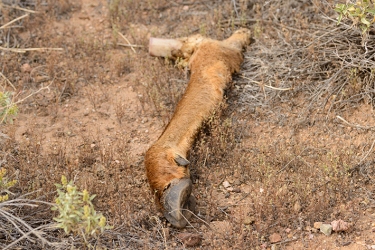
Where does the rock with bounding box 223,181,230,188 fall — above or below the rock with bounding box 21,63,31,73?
above

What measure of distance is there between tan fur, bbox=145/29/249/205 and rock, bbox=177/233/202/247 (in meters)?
0.33

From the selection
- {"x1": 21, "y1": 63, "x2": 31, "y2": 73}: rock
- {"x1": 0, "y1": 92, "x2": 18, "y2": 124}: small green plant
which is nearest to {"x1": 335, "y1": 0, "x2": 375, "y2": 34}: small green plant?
{"x1": 0, "y1": 92, "x2": 18, "y2": 124}: small green plant

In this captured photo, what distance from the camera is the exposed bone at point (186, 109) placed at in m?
4.15

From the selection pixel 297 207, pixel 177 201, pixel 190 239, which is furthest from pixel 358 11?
pixel 190 239

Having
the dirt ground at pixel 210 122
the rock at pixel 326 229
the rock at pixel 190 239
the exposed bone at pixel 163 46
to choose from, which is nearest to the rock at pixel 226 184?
the dirt ground at pixel 210 122

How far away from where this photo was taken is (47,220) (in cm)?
411

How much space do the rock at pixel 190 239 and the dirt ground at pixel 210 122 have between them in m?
0.02

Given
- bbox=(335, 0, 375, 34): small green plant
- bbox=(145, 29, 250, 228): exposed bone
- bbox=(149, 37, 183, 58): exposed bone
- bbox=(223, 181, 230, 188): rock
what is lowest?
bbox=(223, 181, 230, 188): rock

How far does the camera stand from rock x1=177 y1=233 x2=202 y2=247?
408 centimetres

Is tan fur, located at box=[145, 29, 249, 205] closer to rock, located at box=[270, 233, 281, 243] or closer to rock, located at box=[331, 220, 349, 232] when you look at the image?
rock, located at box=[270, 233, 281, 243]

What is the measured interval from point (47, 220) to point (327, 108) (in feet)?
8.38

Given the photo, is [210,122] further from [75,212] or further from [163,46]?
[75,212]

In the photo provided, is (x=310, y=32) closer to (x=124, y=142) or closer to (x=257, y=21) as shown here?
(x=257, y=21)

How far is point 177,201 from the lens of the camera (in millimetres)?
4074
